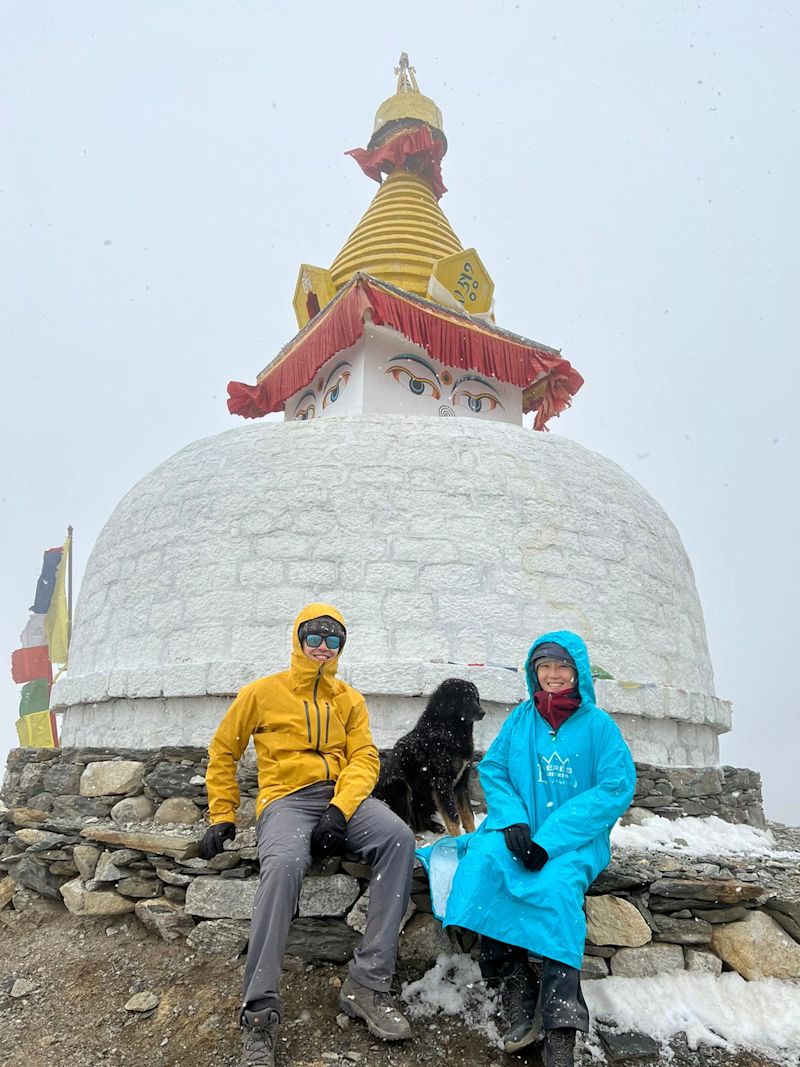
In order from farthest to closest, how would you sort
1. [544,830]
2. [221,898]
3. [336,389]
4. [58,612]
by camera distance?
[58,612], [336,389], [221,898], [544,830]

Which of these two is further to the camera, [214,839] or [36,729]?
[36,729]

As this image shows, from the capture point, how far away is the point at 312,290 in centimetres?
1073

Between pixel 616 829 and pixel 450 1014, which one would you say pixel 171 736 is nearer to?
pixel 450 1014

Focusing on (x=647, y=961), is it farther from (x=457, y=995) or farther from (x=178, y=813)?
(x=178, y=813)

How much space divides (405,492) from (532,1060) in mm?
3806

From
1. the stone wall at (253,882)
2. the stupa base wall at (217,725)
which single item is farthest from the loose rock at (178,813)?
the stupa base wall at (217,725)

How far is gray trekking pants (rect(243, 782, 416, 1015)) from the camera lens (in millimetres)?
2719

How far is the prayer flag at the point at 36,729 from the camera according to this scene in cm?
1351

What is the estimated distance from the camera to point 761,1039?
3.03 m

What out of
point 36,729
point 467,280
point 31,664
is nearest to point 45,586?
point 31,664

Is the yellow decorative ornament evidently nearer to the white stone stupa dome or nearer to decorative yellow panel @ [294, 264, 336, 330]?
decorative yellow panel @ [294, 264, 336, 330]

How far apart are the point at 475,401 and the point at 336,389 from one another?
1.80 meters

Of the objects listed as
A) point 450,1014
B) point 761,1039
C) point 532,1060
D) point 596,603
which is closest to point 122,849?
point 450,1014

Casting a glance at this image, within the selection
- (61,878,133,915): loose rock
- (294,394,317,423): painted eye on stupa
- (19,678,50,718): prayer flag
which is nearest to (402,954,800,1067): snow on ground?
(61,878,133,915): loose rock
